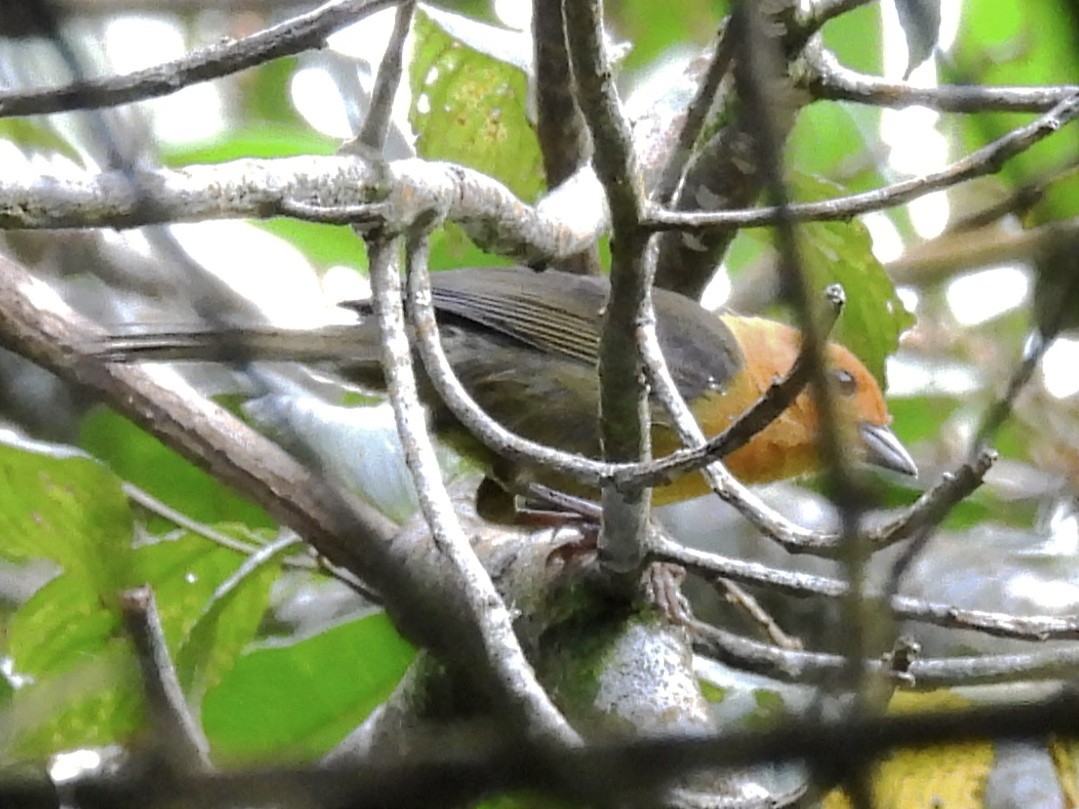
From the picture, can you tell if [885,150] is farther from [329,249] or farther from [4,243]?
[4,243]

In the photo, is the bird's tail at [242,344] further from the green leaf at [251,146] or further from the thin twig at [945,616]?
the thin twig at [945,616]

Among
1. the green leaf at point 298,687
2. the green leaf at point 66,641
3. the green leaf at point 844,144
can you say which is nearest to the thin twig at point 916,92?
the green leaf at point 844,144

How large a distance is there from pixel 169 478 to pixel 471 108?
1.15m

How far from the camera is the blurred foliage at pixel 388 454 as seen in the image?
2.38 meters

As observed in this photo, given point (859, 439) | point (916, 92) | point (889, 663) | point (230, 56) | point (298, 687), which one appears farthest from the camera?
point (859, 439)

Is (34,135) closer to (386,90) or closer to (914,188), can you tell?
(386,90)

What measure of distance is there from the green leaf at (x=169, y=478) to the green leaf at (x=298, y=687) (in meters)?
0.38

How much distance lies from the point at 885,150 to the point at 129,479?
6.31ft

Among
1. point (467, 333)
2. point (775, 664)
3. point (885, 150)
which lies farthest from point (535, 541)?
point (885, 150)

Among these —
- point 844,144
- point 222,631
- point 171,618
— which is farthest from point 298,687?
point 844,144

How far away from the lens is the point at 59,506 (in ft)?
7.86

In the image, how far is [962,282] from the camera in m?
3.59

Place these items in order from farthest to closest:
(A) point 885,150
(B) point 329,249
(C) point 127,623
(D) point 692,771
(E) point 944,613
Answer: (B) point 329,249 → (A) point 885,150 → (E) point 944,613 → (C) point 127,623 → (D) point 692,771

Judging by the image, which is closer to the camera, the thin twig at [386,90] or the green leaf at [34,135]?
the thin twig at [386,90]
